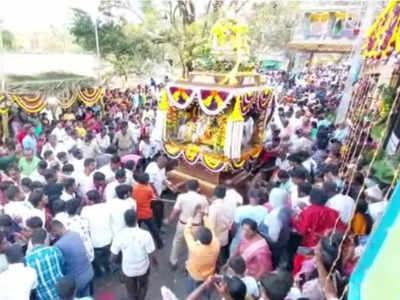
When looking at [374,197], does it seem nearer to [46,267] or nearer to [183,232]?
[183,232]

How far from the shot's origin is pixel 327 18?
1454 cm

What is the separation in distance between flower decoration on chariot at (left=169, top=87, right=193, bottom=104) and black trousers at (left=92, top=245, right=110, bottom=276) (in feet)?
11.5

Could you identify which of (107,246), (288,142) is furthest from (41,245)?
(288,142)

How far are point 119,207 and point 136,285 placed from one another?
853 millimetres

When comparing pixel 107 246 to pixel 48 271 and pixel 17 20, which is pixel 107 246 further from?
pixel 17 20

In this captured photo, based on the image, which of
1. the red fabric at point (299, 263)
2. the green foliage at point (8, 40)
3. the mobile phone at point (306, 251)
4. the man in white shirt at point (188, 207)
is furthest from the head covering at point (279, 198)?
the green foliage at point (8, 40)

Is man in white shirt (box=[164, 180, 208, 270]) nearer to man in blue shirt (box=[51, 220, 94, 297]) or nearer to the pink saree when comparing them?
the pink saree

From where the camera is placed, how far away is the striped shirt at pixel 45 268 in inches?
116

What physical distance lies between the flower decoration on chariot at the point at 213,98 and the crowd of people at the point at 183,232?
1.53 m

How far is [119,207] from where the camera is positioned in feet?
12.9

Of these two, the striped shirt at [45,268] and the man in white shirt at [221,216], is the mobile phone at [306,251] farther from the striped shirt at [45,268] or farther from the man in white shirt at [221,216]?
the striped shirt at [45,268]

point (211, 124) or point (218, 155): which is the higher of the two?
point (211, 124)

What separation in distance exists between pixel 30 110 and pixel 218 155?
5.12 metres

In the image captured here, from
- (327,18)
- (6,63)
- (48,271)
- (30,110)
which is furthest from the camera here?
(327,18)
